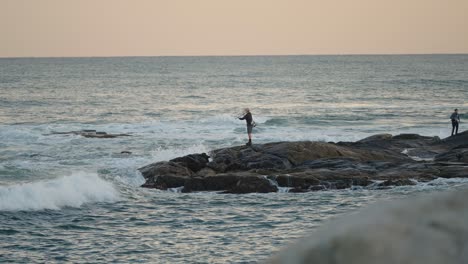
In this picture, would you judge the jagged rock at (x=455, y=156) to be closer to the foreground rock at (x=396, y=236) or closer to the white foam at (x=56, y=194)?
the white foam at (x=56, y=194)

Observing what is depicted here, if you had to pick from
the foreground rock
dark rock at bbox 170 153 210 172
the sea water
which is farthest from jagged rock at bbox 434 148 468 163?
the foreground rock

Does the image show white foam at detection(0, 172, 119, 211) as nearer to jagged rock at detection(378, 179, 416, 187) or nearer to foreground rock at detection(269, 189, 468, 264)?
jagged rock at detection(378, 179, 416, 187)

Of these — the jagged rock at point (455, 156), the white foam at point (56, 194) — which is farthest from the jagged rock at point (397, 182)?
the white foam at point (56, 194)

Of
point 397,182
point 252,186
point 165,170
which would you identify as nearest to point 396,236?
point 252,186

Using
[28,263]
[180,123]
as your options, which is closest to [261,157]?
[28,263]

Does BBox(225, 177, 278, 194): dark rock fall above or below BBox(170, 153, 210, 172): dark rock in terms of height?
below

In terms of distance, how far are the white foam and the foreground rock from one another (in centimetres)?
1851

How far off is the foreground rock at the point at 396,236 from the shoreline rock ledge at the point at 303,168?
1963 cm

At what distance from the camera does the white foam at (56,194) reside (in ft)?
65.2

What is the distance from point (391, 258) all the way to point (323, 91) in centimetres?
8535

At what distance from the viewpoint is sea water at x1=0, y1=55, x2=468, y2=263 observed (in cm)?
1561

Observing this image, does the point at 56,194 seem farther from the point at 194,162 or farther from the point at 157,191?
the point at 194,162

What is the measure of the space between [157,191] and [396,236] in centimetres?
2045

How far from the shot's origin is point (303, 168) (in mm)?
24297
